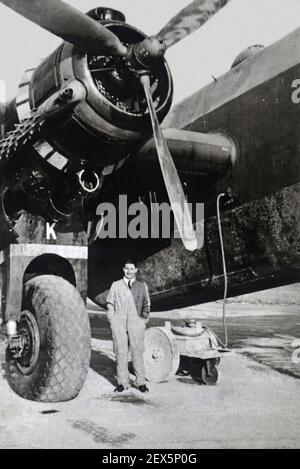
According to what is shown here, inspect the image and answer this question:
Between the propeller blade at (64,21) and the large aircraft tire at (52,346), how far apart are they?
244cm

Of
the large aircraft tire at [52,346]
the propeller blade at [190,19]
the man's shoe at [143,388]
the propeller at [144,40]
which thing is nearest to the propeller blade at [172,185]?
the propeller at [144,40]

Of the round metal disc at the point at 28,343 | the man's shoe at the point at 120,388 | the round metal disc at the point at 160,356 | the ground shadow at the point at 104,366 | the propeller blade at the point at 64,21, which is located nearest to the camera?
the propeller blade at the point at 64,21

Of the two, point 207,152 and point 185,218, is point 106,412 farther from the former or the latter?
point 207,152

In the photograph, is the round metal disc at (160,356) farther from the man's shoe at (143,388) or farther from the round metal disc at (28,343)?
the round metal disc at (28,343)

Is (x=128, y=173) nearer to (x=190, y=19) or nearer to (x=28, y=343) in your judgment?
(x=190, y=19)

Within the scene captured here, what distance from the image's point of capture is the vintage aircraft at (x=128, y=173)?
478 cm

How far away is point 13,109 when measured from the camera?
5520 millimetres

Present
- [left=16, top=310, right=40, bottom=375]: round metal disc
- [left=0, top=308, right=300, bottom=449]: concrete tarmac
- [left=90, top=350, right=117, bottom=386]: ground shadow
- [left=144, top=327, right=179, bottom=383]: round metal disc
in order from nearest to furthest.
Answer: [left=0, top=308, right=300, bottom=449]: concrete tarmac
[left=16, top=310, right=40, bottom=375]: round metal disc
[left=144, top=327, right=179, bottom=383]: round metal disc
[left=90, top=350, right=117, bottom=386]: ground shadow

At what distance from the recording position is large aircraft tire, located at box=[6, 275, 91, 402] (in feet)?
15.7

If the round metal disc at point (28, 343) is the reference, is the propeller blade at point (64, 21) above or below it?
above

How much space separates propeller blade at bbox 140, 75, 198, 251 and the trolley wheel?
1966 mm

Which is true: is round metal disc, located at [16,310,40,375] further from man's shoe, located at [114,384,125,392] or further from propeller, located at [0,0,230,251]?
propeller, located at [0,0,230,251]

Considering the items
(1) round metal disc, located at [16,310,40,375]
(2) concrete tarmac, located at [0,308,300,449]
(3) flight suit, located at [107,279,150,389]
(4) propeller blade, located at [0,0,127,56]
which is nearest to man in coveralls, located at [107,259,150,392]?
(3) flight suit, located at [107,279,150,389]
